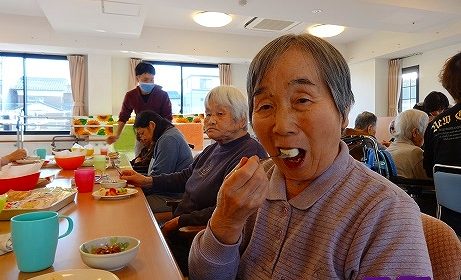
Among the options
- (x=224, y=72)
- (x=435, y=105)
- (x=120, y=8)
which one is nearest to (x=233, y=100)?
(x=435, y=105)

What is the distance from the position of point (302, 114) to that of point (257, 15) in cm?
449

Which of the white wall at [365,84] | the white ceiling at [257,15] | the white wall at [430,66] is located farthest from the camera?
the white wall at [365,84]

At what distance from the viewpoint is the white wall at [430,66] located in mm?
6352

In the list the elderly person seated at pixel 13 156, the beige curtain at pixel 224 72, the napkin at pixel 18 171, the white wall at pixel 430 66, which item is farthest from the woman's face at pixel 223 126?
the beige curtain at pixel 224 72

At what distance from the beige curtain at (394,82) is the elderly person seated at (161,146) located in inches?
245

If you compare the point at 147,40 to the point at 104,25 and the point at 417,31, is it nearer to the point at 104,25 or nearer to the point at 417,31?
the point at 104,25

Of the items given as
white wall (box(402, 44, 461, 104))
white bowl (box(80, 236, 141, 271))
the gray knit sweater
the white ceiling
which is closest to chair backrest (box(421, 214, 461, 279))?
the gray knit sweater

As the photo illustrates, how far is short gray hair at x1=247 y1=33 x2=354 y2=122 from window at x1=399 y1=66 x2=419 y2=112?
724 centimetres

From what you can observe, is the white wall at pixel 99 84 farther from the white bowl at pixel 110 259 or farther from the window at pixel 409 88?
the white bowl at pixel 110 259

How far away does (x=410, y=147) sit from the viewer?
2.75m

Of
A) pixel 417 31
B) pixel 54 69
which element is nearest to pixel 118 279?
pixel 417 31

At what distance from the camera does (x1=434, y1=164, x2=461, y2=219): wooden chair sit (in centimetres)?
173

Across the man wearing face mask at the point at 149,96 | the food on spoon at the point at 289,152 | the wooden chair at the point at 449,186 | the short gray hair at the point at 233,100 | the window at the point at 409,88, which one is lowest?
the wooden chair at the point at 449,186

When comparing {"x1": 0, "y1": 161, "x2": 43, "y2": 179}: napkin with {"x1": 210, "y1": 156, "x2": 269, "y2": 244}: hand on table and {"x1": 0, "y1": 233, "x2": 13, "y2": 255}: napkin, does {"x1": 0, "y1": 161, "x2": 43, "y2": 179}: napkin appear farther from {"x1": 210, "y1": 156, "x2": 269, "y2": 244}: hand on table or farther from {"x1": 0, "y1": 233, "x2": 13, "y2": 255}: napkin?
{"x1": 210, "y1": 156, "x2": 269, "y2": 244}: hand on table
